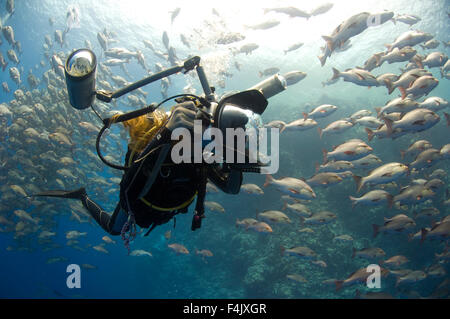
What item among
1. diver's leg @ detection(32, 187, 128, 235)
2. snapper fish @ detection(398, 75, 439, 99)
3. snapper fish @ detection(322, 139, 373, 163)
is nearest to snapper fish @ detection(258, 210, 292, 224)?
snapper fish @ detection(322, 139, 373, 163)

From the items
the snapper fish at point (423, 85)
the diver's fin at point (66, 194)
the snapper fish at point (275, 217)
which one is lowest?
the diver's fin at point (66, 194)

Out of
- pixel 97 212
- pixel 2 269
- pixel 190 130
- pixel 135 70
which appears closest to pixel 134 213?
pixel 190 130

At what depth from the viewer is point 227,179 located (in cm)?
286

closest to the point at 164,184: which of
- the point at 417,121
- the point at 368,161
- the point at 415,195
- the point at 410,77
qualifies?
the point at 417,121

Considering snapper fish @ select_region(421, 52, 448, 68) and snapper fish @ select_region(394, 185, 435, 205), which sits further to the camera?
snapper fish @ select_region(421, 52, 448, 68)

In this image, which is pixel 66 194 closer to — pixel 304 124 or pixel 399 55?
pixel 304 124

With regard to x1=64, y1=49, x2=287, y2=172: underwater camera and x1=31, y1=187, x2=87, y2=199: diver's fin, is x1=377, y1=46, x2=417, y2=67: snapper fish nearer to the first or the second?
x1=64, y1=49, x2=287, y2=172: underwater camera

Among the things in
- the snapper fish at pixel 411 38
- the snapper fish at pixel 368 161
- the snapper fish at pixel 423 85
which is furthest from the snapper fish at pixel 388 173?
the snapper fish at pixel 411 38

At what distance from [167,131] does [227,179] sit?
109cm

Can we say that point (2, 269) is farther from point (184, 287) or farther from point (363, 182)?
point (363, 182)

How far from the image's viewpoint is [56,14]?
2364 cm

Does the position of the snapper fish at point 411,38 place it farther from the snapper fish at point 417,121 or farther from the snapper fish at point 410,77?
the snapper fish at point 417,121

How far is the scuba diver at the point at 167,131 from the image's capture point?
6.52 ft

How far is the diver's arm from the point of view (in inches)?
109
